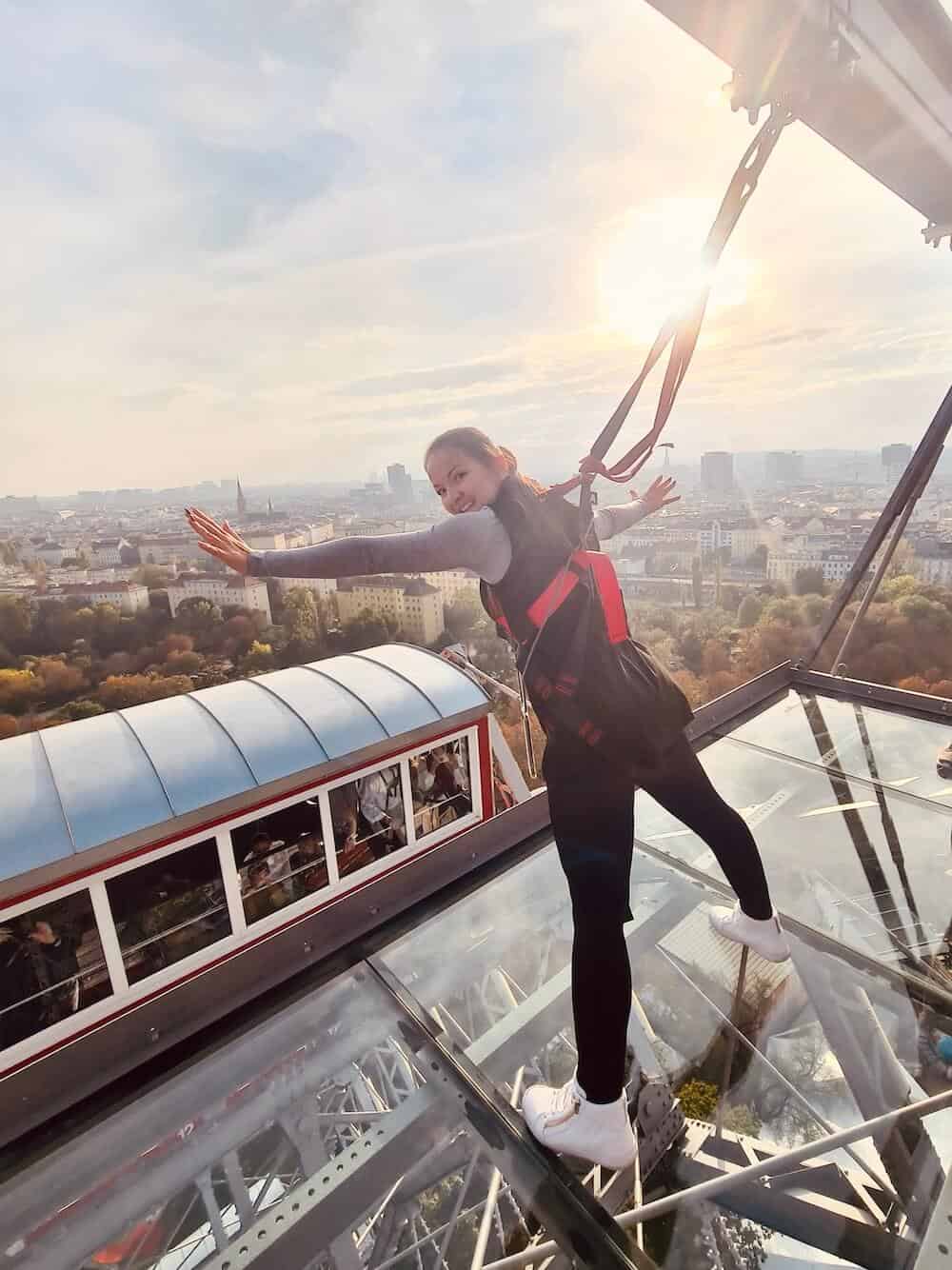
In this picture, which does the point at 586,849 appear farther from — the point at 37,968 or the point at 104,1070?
the point at 37,968

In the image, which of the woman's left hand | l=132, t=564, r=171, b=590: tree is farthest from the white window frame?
l=132, t=564, r=171, b=590: tree

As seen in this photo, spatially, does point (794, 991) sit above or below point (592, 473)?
below

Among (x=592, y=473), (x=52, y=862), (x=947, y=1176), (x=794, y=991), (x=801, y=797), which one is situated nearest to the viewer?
(x=947, y=1176)

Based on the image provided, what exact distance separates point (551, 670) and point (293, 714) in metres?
3.52

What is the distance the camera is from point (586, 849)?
103 cm

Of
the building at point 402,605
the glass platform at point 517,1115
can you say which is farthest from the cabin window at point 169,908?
the building at point 402,605

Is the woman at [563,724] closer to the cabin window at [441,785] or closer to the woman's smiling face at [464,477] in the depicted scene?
the woman's smiling face at [464,477]

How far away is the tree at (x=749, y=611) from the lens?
19922mm

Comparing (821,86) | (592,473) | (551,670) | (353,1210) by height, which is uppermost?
(821,86)

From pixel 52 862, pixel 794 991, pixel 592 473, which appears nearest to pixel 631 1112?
pixel 794 991

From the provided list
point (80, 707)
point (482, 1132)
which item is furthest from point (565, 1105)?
point (80, 707)

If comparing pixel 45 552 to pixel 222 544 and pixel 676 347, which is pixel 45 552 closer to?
pixel 222 544

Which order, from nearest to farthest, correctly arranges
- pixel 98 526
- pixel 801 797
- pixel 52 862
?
pixel 801 797 < pixel 52 862 < pixel 98 526

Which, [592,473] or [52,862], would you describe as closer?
[592,473]
